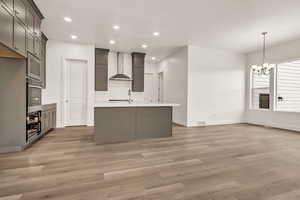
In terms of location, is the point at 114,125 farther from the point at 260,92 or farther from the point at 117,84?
the point at 260,92

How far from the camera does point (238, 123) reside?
6.66 metres

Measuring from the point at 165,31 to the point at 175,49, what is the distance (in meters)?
1.83

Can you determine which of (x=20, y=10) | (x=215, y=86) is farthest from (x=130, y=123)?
(x=215, y=86)

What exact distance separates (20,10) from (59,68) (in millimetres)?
2758

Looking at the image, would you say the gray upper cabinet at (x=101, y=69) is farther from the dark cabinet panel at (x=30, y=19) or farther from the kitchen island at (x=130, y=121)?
the dark cabinet panel at (x=30, y=19)

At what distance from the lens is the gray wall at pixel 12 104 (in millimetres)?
2998

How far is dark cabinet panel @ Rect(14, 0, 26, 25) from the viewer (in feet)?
8.77

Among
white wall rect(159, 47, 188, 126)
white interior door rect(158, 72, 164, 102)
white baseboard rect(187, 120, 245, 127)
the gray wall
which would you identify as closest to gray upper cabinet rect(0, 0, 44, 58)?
the gray wall

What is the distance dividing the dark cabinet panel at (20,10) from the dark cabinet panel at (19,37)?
0.11 m

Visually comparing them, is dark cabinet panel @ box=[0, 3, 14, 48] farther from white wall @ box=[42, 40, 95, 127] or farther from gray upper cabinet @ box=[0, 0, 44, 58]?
white wall @ box=[42, 40, 95, 127]

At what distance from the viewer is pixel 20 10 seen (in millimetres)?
2822

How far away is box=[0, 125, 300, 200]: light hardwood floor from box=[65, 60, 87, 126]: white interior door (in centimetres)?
217

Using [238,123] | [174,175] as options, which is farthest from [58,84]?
[238,123]

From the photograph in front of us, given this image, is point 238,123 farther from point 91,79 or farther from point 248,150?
point 91,79
